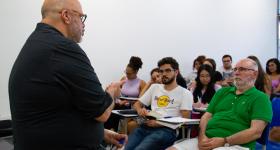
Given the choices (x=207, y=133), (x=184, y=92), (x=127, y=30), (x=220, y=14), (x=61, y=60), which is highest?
(x=220, y=14)

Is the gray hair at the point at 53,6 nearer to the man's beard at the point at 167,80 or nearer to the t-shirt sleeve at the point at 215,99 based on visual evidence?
the t-shirt sleeve at the point at 215,99

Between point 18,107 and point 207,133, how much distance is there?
5.51 feet

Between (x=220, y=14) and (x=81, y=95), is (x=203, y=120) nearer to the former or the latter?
(x=81, y=95)

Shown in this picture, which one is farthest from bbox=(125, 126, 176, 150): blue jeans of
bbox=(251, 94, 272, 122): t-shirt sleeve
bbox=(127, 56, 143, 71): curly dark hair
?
bbox=(127, 56, 143, 71): curly dark hair

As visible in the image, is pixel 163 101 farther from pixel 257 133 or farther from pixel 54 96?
pixel 54 96

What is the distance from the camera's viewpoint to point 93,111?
3.90ft

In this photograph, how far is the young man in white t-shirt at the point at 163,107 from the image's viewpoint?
276cm

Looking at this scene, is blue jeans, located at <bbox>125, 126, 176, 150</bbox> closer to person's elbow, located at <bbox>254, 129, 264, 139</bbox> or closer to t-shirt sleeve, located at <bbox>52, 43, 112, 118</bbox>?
person's elbow, located at <bbox>254, 129, 264, 139</bbox>

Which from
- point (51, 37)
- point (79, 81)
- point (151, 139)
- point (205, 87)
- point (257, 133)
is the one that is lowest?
point (151, 139)

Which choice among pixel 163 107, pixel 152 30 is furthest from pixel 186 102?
pixel 152 30

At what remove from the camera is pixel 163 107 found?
3.08 meters

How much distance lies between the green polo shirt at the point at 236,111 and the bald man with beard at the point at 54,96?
1430 millimetres

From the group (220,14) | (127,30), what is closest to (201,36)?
(220,14)

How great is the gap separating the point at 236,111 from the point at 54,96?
5.42 feet
